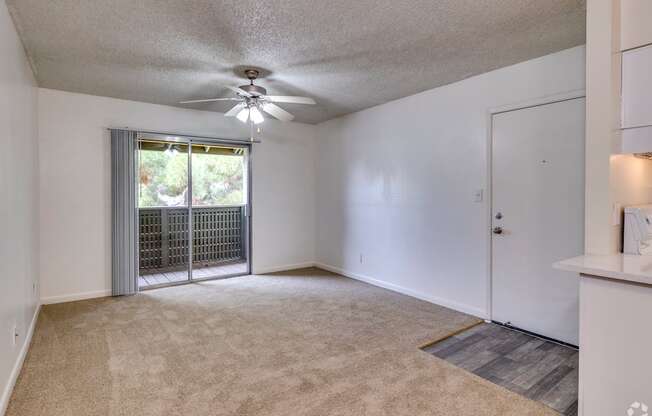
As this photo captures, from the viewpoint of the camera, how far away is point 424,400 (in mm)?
2160

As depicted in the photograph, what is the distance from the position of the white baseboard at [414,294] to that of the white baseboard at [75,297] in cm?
311

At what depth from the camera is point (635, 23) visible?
6.60ft

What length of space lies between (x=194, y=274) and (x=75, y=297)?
1546mm

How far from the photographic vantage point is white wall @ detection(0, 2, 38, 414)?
2.13 m

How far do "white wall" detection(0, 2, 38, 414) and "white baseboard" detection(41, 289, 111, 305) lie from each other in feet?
2.16

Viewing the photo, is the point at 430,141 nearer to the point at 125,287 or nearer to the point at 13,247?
the point at 13,247

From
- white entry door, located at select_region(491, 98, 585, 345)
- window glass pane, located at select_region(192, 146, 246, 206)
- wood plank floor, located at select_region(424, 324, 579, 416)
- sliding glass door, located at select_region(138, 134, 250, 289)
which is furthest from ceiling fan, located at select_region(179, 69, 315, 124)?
wood plank floor, located at select_region(424, 324, 579, 416)

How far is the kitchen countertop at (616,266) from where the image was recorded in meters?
1.62

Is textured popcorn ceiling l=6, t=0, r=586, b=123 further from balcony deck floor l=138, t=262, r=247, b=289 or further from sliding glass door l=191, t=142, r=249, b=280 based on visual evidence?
balcony deck floor l=138, t=262, r=247, b=289

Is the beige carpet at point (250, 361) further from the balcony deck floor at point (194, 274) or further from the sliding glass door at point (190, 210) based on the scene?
the sliding glass door at point (190, 210)

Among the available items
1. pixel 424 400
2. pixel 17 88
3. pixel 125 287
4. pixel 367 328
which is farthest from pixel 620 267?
pixel 125 287

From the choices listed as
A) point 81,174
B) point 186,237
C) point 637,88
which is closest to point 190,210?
point 186,237

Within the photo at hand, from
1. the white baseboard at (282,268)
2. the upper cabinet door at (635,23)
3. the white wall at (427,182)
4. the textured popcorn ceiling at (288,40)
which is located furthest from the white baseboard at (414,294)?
the upper cabinet door at (635,23)

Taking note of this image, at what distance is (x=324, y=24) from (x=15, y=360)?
10.3ft
